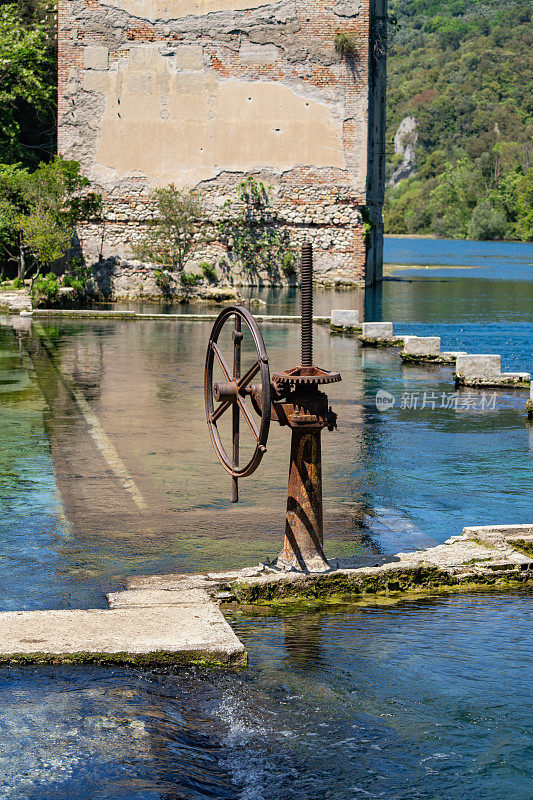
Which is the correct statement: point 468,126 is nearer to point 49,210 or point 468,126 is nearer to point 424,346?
point 49,210

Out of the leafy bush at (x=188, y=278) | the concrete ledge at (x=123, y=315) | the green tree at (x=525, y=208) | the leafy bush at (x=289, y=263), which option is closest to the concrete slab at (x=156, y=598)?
the concrete ledge at (x=123, y=315)

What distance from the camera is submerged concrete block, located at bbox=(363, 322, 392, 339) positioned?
19.1 meters

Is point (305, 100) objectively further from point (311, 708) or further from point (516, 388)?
point (311, 708)

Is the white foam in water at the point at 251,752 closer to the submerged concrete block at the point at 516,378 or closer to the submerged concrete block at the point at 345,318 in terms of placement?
the submerged concrete block at the point at 516,378

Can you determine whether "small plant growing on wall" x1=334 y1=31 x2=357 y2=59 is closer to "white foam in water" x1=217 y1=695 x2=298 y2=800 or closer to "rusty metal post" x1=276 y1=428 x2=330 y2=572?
"rusty metal post" x1=276 y1=428 x2=330 y2=572

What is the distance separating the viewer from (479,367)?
14.7 metres

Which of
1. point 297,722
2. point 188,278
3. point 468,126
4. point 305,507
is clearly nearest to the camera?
point 297,722

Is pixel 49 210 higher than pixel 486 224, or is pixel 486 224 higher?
pixel 486 224

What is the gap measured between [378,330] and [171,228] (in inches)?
470

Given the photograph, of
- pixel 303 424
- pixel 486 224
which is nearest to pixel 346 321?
pixel 303 424

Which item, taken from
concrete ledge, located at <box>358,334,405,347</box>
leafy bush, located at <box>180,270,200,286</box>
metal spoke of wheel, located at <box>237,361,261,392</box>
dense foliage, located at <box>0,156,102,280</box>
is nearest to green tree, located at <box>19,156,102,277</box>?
dense foliage, located at <box>0,156,102,280</box>

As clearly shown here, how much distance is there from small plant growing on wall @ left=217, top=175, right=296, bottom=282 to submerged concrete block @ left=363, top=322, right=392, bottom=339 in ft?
37.7

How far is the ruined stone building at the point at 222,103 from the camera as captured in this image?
29141 millimetres

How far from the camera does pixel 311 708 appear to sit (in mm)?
5160
